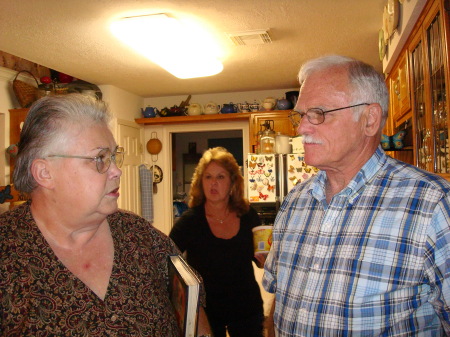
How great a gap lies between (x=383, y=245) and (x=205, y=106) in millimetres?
4681

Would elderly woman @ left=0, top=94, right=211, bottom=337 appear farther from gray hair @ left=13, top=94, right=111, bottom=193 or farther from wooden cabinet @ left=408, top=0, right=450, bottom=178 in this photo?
wooden cabinet @ left=408, top=0, right=450, bottom=178

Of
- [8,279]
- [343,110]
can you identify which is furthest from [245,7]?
[8,279]

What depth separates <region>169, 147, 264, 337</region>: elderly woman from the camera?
221cm

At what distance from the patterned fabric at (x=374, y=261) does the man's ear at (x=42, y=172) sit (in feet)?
2.48

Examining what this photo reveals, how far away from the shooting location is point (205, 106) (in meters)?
5.58

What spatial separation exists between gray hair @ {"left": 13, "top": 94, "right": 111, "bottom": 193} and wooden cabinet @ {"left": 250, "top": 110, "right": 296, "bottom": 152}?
4.25m

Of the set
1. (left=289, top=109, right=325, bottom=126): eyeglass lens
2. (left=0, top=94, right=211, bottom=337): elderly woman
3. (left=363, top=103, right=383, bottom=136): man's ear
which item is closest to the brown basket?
(left=0, top=94, right=211, bottom=337): elderly woman

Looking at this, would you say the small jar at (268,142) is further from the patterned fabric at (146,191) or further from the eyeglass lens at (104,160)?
the eyeglass lens at (104,160)

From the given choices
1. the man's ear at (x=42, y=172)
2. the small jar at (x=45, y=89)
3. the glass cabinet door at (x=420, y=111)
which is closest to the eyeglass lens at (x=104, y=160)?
the man's ear at (x=42, y=172)

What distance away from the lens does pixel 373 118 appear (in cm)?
123

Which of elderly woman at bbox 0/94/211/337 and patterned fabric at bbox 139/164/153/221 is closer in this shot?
elderly woman at bbox 0/94/211/337

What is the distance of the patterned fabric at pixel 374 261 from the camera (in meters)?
1.02

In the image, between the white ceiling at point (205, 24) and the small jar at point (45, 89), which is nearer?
the white ceiling at point (205, 24)

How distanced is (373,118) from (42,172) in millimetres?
983
